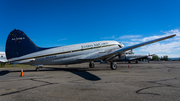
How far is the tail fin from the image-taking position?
590 inches

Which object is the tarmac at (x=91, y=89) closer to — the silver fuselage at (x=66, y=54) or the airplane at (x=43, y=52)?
the airplane at (x=43, y=52)

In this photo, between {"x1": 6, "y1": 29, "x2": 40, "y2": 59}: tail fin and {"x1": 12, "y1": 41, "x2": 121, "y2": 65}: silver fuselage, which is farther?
{"x1": 12, "y1": 41, "x2": 121, "y2": 65}: silver fuselage

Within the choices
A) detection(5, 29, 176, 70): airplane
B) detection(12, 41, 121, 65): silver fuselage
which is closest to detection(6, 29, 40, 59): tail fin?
detection(5, 29, 176, 70): airplane

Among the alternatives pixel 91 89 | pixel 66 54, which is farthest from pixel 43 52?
pixel 91 89

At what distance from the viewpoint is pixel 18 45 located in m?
15.3

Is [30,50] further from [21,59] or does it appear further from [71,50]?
[71,50]

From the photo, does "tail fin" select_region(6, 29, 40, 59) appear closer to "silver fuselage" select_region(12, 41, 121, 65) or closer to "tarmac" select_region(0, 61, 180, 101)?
"silver fuselage" select_region(12, 41, 121, 65)

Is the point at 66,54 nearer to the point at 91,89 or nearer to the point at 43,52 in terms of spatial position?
the point at 43,52

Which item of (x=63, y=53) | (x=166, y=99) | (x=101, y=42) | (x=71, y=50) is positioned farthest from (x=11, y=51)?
(x=166, y=99)

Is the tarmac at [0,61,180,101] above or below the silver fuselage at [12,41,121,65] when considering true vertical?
below

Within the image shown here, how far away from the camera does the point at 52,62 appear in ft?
53.6

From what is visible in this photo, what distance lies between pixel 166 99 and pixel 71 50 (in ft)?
46.8

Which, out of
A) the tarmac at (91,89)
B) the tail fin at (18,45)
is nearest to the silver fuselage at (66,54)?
the tail fin at (18,45)

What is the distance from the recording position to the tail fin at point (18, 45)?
1498cm
